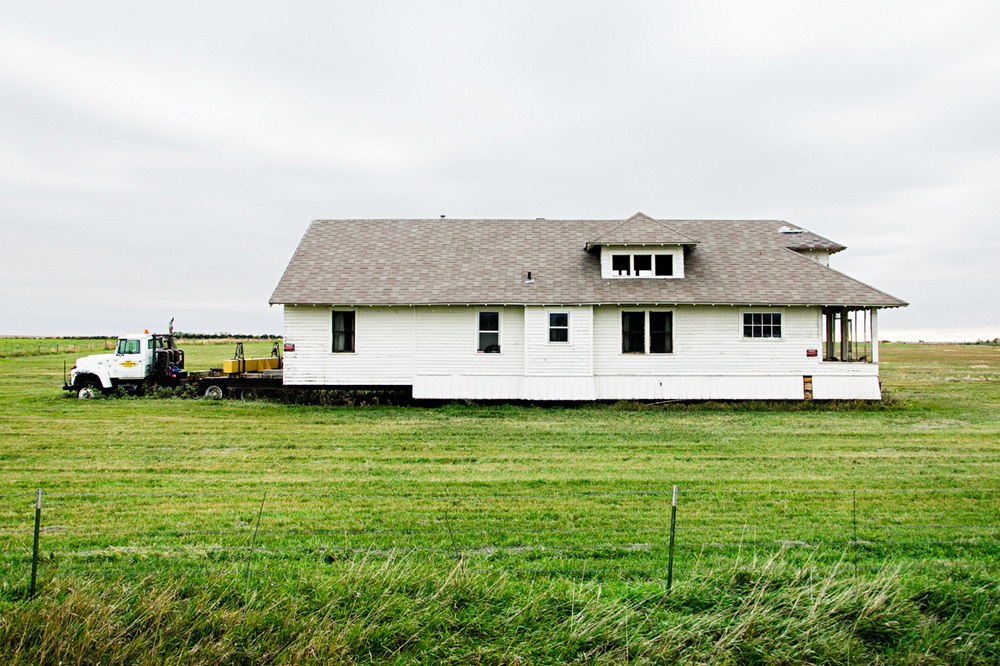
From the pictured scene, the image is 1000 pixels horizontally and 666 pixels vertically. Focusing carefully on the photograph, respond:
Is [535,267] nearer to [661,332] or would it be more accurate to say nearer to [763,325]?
[661,332]

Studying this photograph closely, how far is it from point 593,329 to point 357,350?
8061 millimetres

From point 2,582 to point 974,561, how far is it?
9.61 m

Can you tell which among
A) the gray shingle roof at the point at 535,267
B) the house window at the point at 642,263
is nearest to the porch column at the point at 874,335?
the gray shingle roof at the point at 535,267

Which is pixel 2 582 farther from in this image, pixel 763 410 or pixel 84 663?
pixel 763 410

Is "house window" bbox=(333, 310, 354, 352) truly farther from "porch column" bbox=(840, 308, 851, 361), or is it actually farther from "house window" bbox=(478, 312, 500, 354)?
"porch column" bbox=(840, 308, 851, 361)

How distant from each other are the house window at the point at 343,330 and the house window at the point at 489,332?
4.48 metres

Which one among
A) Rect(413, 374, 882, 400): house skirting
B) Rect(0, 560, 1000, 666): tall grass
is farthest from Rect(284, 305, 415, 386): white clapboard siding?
Rect(0, 560, 1000, 666): tall grass

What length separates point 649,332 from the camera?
21.5 m

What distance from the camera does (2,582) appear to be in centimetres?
584

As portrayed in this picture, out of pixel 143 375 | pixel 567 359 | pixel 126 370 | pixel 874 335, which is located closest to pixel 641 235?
pixel 567 359

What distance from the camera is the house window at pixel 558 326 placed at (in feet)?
69.5

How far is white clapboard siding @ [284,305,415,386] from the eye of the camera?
21.5 m

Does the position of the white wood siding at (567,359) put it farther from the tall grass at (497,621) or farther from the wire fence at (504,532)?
the tall grass at (497,621)

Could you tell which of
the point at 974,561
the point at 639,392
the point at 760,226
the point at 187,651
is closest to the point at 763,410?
the point at 639,392
